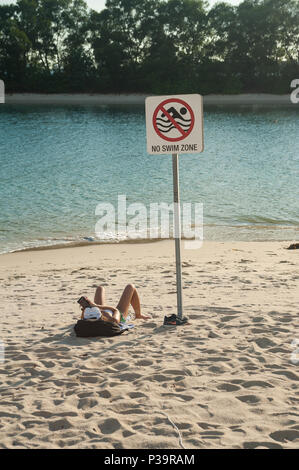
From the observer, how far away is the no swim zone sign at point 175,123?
6.48m

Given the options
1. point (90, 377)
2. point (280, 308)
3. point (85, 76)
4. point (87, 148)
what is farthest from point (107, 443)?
point (85, 76)

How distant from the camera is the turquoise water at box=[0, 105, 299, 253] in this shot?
1789cm

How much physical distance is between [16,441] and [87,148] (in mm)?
35900

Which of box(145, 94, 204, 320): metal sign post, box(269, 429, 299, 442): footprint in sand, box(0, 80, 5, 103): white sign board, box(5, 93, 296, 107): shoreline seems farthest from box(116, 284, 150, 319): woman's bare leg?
box(0, 80, 5, 103): white sign board

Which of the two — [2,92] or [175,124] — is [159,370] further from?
[2,92]

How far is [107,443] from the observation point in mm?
4457

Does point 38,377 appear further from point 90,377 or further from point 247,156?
point 247,156

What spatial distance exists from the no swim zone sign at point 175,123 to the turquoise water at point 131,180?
9.69 m

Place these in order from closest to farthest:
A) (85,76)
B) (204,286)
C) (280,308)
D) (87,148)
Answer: (280,308) → (204,286) → (87,148) → (85,76)

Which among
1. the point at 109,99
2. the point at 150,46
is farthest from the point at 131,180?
the point at 150,46

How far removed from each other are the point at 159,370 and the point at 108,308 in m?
1.61

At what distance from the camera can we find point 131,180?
2661 centimetres

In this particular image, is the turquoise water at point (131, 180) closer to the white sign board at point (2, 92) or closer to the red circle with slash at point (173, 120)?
the red circle with slash at point (173, 120)
